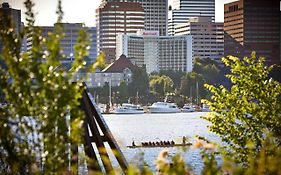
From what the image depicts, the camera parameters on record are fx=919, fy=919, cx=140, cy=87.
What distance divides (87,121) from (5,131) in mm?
8719

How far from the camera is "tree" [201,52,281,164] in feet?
62.1

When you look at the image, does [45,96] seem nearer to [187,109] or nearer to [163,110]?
[163,110]

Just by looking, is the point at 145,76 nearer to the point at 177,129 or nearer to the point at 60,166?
the point at 177,129

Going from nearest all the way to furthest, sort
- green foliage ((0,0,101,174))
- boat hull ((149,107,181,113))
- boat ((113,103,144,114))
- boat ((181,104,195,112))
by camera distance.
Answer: green foliage ((0,0,101,174)), boat ((113,103,144,114)), boat hull ((149,107,181,113)), boat ((181,104,195,112))

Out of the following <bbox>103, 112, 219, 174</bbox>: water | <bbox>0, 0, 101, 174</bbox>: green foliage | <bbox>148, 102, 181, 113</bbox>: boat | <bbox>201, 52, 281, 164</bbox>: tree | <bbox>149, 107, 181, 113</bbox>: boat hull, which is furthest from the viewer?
<bbox>148, 102, 181, 113</bbox>: boat

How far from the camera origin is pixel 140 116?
13588cm

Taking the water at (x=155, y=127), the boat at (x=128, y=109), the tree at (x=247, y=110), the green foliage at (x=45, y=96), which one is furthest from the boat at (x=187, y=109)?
the green foliage at (x=45, y=96)

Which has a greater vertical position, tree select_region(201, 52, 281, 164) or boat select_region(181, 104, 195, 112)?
tree select_region(201, 52, 281, 164)

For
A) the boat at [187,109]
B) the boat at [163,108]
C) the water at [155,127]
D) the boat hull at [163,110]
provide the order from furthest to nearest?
the boat at [187,109]
the boat at [163,108]
the boat hull at [163,110]
the water at [155,127]

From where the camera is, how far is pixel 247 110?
1942cm

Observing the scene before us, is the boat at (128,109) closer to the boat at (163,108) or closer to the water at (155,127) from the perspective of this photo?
the water at (155,127)

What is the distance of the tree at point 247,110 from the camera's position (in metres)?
18.9

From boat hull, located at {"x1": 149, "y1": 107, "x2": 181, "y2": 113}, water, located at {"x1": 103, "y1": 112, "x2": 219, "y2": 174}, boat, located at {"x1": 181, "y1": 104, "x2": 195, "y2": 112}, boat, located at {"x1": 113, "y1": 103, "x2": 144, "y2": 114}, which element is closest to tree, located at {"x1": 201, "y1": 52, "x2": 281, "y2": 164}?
water, located at {"x1": 103, "y1": 112, "x2": 219, "y2": 174}

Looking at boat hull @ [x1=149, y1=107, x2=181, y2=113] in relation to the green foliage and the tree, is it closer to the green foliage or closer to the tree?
the tree
